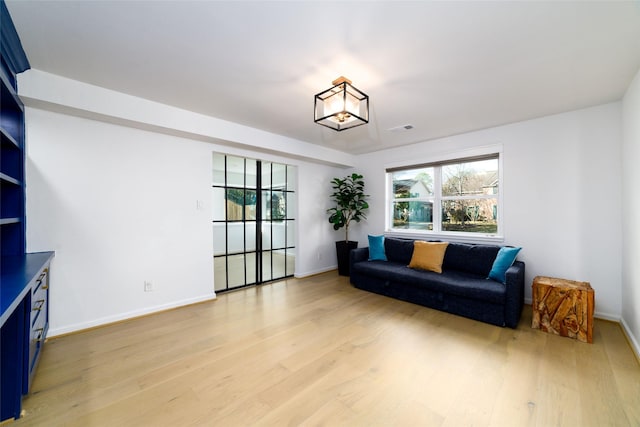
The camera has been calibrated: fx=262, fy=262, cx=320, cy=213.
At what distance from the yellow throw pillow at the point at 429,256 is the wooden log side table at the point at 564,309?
1.07 metres

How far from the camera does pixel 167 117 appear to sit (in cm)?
301

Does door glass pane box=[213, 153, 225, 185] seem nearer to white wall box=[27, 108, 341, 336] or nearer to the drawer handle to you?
white wall box=[27, 108, 341, 336]

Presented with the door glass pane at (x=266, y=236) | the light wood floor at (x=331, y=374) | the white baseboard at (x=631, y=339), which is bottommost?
the light wood floor at (x=331, y=374)

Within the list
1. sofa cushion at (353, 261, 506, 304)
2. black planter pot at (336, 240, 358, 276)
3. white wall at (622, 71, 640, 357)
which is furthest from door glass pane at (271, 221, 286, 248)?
white wall at (622, 71, 640, 357)

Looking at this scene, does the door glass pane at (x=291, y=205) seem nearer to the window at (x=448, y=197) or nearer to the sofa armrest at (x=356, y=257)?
the sofa armrest at (x=356, y=257)

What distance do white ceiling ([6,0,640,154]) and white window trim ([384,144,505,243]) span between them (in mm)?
842

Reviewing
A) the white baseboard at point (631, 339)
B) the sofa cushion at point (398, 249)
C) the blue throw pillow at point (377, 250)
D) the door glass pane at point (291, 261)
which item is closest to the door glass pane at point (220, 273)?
the door glass pane at point (291, 261)

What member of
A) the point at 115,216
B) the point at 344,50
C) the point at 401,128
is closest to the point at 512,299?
the point at 401,128

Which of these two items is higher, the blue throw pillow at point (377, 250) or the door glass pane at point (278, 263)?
the blue throw pillow at point (377, 250)

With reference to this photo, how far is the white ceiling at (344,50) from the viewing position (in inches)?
63.2

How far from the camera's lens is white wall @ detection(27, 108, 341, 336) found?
2.54 meters

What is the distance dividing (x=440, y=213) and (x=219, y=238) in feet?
11.7

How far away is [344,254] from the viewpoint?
5.00 meters

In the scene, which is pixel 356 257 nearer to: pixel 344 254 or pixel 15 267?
pixel 344 254
